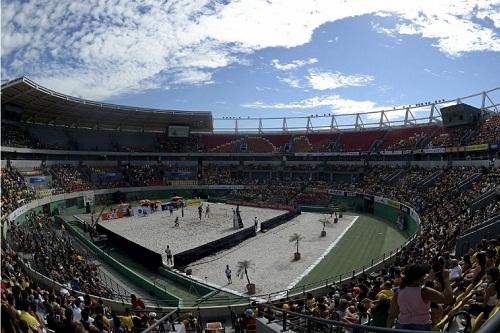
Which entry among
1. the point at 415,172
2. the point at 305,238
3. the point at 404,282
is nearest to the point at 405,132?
the point at 415,172

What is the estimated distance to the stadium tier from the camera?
31.2 ft

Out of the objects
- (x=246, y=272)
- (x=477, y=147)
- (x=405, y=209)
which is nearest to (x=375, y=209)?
(x=405, y=209)

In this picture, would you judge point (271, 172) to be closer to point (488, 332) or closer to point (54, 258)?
point (54, 258)

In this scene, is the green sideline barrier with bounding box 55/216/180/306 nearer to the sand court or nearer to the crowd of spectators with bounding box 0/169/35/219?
the sand court

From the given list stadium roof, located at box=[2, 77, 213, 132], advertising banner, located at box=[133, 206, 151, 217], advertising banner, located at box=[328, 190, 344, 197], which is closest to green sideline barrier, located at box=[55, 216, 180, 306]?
advertising banner, located at box=[133, 206, 151, 217]

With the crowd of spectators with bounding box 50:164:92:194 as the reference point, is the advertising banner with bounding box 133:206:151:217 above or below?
below

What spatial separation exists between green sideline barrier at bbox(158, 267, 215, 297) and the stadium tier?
0.09m

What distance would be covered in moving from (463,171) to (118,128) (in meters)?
52.9

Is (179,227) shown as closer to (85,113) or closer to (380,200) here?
(380,200)

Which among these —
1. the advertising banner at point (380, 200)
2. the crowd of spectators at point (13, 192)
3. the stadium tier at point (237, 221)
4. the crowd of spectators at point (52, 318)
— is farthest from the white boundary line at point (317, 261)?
the crowd of spectators at point (13, 192)

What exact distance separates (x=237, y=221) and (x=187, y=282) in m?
12.5

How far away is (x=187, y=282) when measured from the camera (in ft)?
73.5

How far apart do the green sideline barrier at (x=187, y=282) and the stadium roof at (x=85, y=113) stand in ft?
90.0

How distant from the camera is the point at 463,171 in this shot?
3706cm
